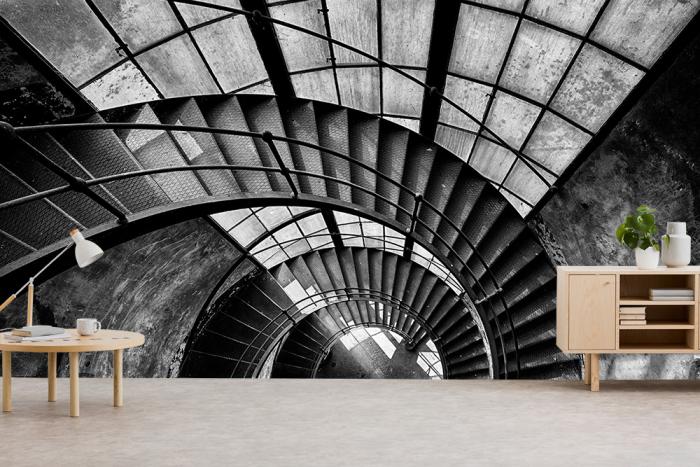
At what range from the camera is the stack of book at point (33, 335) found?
4.10 metres

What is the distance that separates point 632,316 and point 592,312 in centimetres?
32

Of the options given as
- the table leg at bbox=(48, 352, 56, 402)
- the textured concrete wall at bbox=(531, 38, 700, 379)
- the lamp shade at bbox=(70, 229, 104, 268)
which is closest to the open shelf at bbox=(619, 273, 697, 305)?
the textured concrete wall at bbox=(531, 38, 700, 379)

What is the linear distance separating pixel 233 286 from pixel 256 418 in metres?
9.52

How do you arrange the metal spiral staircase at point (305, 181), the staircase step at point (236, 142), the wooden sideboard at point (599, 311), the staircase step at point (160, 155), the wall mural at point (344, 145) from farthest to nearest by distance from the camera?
the staircase step at point (236, 142) < the staircase step at point (160, 155) < the metal spiral staircase at point (305, 181) < the wall mural at point (344, 145) < the wooden sideboard at point (599, 311)

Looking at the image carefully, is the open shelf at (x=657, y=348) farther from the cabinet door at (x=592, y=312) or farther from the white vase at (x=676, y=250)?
the white vase at (x=676, y=250)

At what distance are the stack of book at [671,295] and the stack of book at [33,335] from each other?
4452 mm

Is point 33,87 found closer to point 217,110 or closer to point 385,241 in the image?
point 217,110

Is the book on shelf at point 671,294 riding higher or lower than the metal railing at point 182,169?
lower

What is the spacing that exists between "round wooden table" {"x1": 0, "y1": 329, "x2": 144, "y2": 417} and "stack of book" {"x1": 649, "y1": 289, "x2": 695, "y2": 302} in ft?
12.9

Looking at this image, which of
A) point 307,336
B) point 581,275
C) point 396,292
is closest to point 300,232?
point 396,292

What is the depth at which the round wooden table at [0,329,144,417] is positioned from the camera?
3936 millimetres

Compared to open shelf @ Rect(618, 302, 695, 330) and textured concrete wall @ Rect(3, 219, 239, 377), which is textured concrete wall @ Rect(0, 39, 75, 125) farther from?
open shelf @ Rect(618, 302, 695, 330)

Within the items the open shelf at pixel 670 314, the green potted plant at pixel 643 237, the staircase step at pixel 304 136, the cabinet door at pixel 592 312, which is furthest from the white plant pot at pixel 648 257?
the staircase step at pixel 304 136

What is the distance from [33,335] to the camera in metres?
4.22
